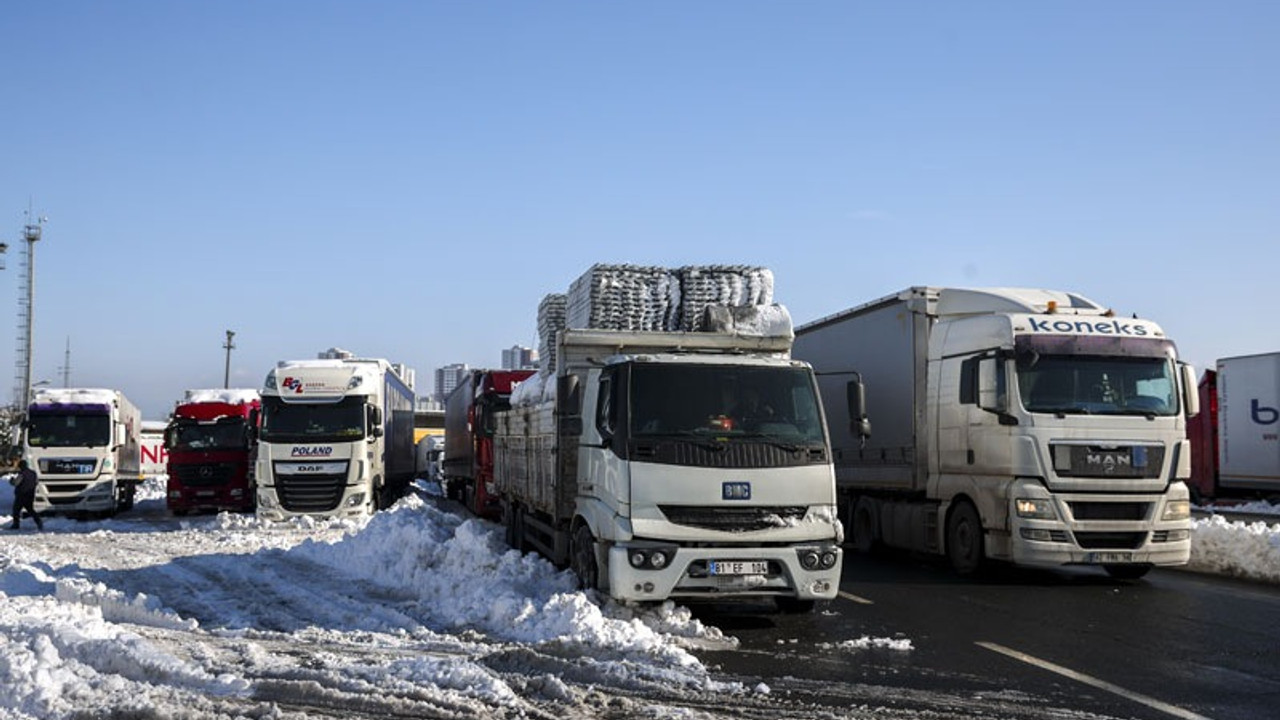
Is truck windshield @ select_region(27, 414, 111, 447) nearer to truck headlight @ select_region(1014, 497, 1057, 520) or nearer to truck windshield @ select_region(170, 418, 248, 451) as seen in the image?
truck windshield @ select_region(170, 418, 248, 451)

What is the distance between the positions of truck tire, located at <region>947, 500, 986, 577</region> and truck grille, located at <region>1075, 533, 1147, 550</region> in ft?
4.29

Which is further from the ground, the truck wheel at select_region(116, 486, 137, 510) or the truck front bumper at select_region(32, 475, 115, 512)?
the truck front bumper at select_region(32, 475, 115, 512)

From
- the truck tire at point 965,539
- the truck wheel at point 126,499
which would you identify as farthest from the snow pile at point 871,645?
the truck wheel at point 126,499

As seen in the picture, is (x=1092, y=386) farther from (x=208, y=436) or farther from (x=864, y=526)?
(x=208, y=436)

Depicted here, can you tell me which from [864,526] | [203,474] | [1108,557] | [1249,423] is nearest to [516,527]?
[864,526]

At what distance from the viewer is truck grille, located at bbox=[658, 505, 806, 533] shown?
10289mm

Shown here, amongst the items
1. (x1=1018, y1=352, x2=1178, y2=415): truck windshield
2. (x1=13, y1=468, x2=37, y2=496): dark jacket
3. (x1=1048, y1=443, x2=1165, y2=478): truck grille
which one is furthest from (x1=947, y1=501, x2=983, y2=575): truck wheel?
(x1=13, y1=468, x2=37, y2=496): dark jacket

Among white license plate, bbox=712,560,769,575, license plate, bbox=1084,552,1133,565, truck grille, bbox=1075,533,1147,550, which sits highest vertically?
white license plate, bbox=712,560,769,575

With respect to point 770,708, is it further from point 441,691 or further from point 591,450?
point 591,450

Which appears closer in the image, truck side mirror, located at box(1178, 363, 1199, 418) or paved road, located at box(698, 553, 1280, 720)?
paved road, located at box(698, 553, 1280, 720)

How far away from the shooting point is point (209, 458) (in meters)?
28.9

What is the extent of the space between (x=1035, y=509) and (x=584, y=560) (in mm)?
5782

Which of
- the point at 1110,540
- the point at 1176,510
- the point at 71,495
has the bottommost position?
the point at 71,495

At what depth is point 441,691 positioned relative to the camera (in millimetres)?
7691
